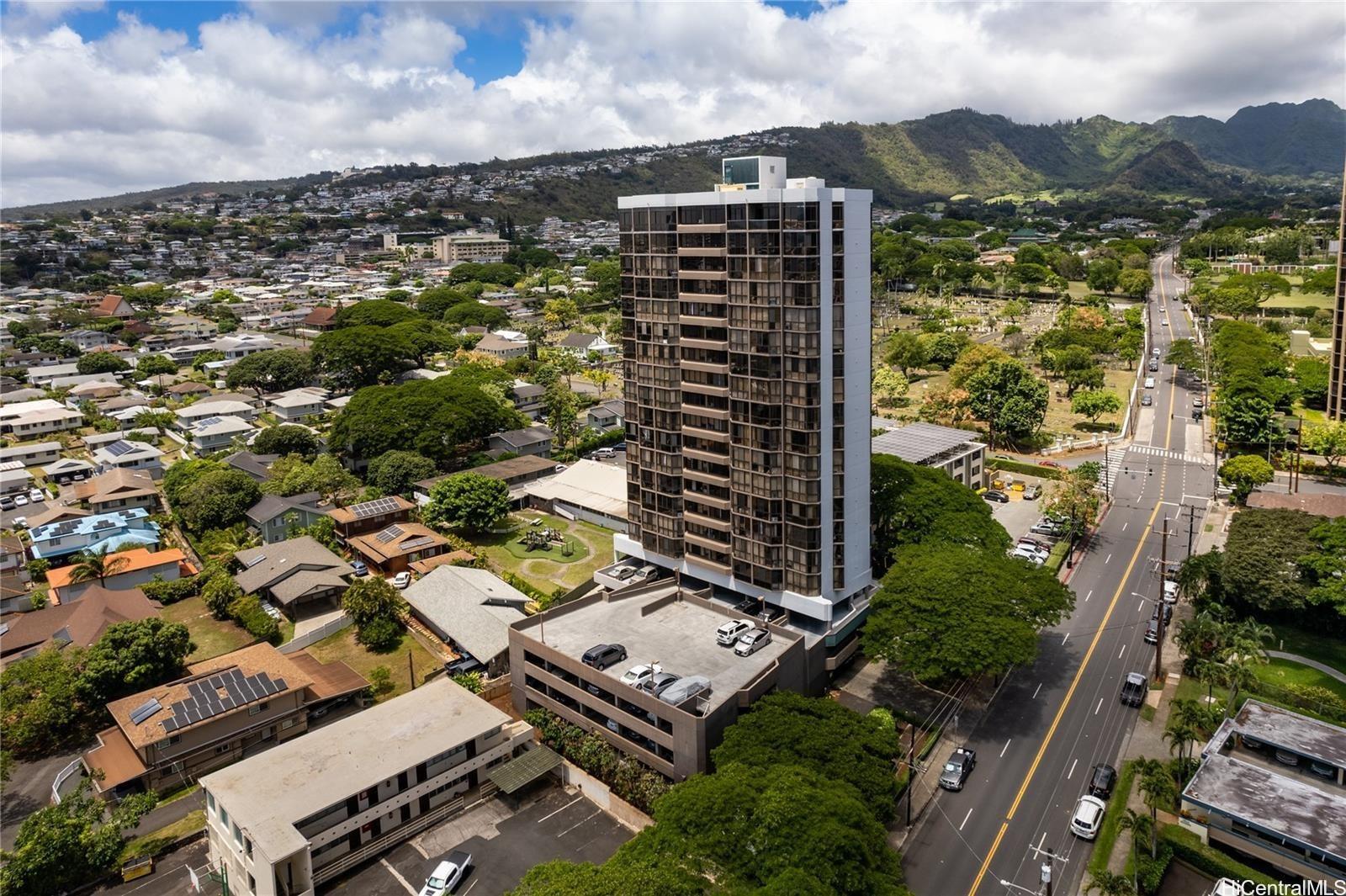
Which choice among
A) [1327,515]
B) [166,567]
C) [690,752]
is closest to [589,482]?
[166,567]

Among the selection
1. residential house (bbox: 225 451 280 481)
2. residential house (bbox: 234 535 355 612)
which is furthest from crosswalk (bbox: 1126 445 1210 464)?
residential house (bbox: 225 451 280 481)

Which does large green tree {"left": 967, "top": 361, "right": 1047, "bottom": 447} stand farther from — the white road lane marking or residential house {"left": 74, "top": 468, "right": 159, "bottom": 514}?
residential house {"left": 74, "top": 468, "right": 159, "bottom": 514}

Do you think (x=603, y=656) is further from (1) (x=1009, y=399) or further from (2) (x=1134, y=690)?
(1) (x=1009, y=399)

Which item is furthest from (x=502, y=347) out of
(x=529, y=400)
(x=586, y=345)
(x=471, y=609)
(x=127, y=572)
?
(x=471, y=609)

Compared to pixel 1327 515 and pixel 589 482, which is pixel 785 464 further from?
pixel 1327 515

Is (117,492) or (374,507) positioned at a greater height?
(117,492)

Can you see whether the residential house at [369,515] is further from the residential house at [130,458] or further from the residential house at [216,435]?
the residential house at [216,435]
